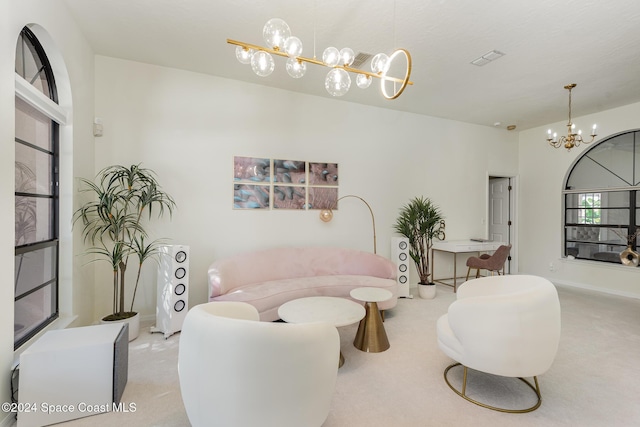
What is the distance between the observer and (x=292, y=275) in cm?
382

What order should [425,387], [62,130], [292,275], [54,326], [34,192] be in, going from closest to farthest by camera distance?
1. [425,387]
2. [34,192]
3. [54,326]
4. [62,130]
5. [292,275]

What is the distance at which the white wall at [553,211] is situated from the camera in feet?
15.2

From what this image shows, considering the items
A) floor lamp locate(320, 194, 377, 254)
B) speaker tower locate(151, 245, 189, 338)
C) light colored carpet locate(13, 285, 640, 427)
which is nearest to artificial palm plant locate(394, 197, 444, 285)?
floor lamp locate(320, 194, 377, 254)

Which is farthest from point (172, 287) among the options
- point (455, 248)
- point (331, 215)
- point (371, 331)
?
point (455, 248)

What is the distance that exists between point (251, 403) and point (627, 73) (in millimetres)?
5275

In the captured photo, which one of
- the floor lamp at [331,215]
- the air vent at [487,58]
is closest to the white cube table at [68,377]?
the floor lamp at [331,215]

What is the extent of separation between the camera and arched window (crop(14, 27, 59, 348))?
6.76 ft

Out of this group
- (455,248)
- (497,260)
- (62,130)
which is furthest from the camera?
(455,248)

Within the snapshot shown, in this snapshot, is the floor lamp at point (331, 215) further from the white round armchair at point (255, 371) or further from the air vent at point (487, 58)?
the white round armchair at point (255, 371)

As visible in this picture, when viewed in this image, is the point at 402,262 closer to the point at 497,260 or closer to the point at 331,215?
the point at 331,215

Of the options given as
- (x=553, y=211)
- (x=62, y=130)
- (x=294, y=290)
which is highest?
(x=62, y=130)

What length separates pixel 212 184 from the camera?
3.73 meters

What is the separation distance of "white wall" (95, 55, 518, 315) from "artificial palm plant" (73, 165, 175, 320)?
19 centimetres

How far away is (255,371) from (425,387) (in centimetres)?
154
